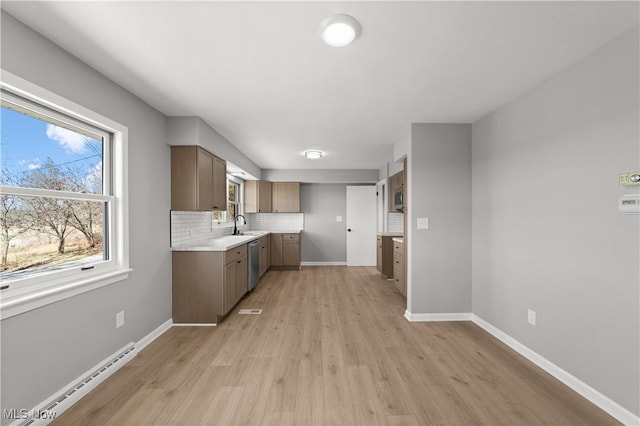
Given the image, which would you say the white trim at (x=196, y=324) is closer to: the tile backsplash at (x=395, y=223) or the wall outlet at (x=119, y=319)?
the wall outlet at (x=119, y=319)

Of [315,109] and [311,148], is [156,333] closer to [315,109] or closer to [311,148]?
[315,109]

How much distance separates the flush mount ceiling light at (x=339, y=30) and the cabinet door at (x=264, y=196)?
190 inches

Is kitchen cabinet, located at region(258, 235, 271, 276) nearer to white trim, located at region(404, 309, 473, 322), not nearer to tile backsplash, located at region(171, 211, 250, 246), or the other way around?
tile backsplash, located at region(171, 211, 250, 246)

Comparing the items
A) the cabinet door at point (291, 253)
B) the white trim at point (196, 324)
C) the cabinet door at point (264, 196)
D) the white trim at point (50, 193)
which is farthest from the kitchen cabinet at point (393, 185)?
the white trim at point (50, 193)

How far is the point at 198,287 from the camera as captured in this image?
316 cm

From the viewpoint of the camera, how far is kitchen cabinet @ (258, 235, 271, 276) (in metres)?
5.31

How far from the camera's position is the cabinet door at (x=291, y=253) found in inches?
245

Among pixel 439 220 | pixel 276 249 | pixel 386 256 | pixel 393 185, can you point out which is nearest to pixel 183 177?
pixel 439 220

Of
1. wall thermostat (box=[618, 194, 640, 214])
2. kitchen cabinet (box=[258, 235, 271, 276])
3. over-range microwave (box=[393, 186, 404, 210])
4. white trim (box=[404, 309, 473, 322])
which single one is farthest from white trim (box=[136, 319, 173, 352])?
wall thermostat (box=[618, 194, 640, 214])

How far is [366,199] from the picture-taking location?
675 cm

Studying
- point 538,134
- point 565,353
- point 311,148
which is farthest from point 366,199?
point 565,353

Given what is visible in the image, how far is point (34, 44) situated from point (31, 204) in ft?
3.30

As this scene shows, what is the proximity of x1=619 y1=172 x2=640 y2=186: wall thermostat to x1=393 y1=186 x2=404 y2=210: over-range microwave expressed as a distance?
2897 millimetres

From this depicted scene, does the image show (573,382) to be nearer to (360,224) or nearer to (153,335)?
(153,335)
